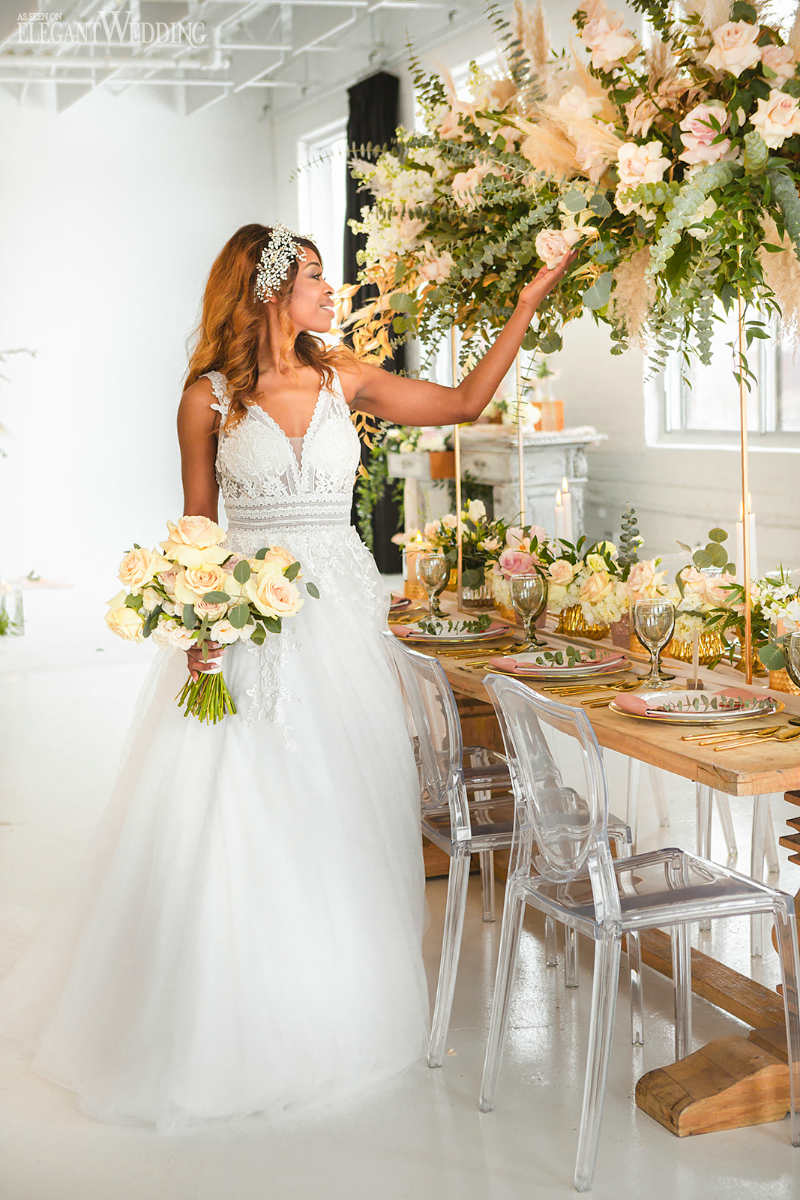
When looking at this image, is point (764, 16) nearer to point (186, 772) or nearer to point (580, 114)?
point (580, 114)

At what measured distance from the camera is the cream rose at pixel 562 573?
3771mm

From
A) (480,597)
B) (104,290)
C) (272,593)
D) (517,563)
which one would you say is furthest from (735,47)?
(104,290)

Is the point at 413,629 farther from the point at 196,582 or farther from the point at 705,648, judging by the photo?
the point at 196,582

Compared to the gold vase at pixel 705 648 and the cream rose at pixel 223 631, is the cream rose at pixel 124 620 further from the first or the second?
the gold vase at pixel 705 648

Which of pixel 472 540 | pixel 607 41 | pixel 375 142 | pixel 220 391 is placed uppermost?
pixel 375 142

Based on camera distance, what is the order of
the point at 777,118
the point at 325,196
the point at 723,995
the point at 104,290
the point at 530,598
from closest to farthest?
the point at 777,118, the point at 723,995, the point at 530,598, the point at 325,196, the point at 104,290

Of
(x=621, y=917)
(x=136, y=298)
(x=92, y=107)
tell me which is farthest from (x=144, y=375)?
(x=621, y=917)

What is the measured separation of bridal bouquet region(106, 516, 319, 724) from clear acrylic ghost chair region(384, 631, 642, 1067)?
419 mm

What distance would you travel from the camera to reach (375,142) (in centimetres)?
1045

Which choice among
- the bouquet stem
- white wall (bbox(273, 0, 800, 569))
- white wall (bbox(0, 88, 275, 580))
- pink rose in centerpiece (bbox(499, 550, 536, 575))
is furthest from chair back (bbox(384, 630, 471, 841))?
white wall (bbox(0, 88, 275, 580))

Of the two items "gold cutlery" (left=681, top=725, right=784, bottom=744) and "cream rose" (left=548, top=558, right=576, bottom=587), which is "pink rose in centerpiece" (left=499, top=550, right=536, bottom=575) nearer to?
"cream rose" (left=548, top=558, right=576, bottom=587)

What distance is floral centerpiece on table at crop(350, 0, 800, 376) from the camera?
2547 mm

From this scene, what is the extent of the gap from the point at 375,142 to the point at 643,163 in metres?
8.30

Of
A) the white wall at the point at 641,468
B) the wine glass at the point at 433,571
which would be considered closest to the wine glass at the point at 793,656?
the wine glass at the point at 433,571
